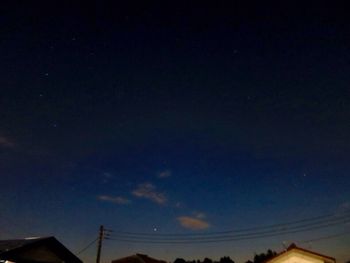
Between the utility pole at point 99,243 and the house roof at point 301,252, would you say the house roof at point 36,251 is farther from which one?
the house roof at point 301,252

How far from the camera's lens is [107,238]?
33.7m

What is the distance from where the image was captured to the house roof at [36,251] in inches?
716

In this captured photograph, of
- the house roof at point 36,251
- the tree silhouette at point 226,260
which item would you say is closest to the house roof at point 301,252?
the house roof at point 36,251

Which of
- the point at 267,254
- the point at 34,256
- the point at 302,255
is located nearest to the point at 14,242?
the point at 34,256

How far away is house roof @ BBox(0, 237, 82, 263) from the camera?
18180 mm

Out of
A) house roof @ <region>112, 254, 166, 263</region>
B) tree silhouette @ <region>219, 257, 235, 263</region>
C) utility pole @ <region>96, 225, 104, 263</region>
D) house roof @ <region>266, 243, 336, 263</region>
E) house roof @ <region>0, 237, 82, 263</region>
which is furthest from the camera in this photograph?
tree silhouette @ <region>219, 257, 235, 263</region>

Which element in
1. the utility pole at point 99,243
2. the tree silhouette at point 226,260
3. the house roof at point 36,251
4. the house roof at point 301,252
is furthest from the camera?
the tree silhouette at point 226,260

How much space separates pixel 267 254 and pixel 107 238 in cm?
6011

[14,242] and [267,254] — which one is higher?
[267,254]

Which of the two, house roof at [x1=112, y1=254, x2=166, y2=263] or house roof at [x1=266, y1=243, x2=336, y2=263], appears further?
house roof at [x1=112, y1=254, x2=166, y2=263]

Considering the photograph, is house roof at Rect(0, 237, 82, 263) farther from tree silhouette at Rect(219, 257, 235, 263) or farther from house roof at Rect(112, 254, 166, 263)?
tree silhouette at Rect(219, 257, 235, 263)

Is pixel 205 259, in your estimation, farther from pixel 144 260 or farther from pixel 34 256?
pixel 34 256

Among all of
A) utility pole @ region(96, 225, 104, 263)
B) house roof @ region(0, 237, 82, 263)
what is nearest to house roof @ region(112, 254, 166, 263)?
utility pole @ region(96, 225, 104, 263)

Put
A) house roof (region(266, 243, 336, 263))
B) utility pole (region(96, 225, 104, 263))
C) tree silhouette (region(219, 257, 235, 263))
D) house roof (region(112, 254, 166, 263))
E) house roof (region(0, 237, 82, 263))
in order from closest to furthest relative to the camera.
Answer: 1. house roof (region(0, 237, 82, 263))
2. utility pole (region(96, 225, 104, 263))
3. house roof (region(266, 243, 336, 263))
4. house roof (region(112, 254, 166, 263))
5. tree silhouette (region(219, 257, 235, 263))
